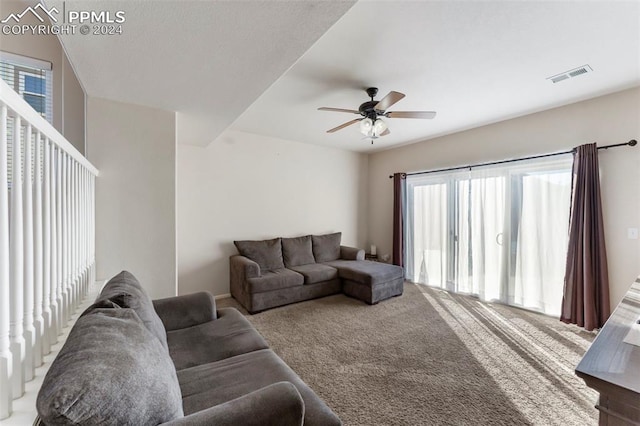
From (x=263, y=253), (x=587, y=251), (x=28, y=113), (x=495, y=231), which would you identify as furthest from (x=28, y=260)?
(x=495, y=231)

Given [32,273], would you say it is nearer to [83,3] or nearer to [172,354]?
[172,354]

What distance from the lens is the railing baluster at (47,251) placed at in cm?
108

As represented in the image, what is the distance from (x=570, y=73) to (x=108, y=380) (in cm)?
372

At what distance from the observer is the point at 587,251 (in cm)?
283

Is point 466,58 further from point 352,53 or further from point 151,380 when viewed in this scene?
point 151,380

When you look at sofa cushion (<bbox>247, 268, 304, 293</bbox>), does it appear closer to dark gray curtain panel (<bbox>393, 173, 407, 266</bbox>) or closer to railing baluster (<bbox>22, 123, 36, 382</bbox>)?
dark gray curtain panel (<bbox>393, 173, 407, 266</bbox>)

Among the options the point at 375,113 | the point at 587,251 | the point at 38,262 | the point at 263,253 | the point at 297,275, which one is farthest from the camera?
the point at 263,253

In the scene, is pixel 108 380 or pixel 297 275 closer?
pixel 108 380

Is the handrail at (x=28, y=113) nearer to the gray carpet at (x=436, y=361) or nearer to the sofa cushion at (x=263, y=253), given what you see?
the gray carpet at (x=436, y=361)

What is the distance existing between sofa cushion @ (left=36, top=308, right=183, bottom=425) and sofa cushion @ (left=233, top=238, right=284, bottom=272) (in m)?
2.95

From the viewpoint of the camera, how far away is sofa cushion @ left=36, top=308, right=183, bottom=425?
0.65m

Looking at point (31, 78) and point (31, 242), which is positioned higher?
point (31, 78)

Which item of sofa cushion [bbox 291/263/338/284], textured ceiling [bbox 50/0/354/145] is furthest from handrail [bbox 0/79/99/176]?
sofa cushion [bbox 291/263/338/284]

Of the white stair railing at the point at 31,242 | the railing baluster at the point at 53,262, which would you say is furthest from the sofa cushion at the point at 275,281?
the railing baluster at the point at 53,262
